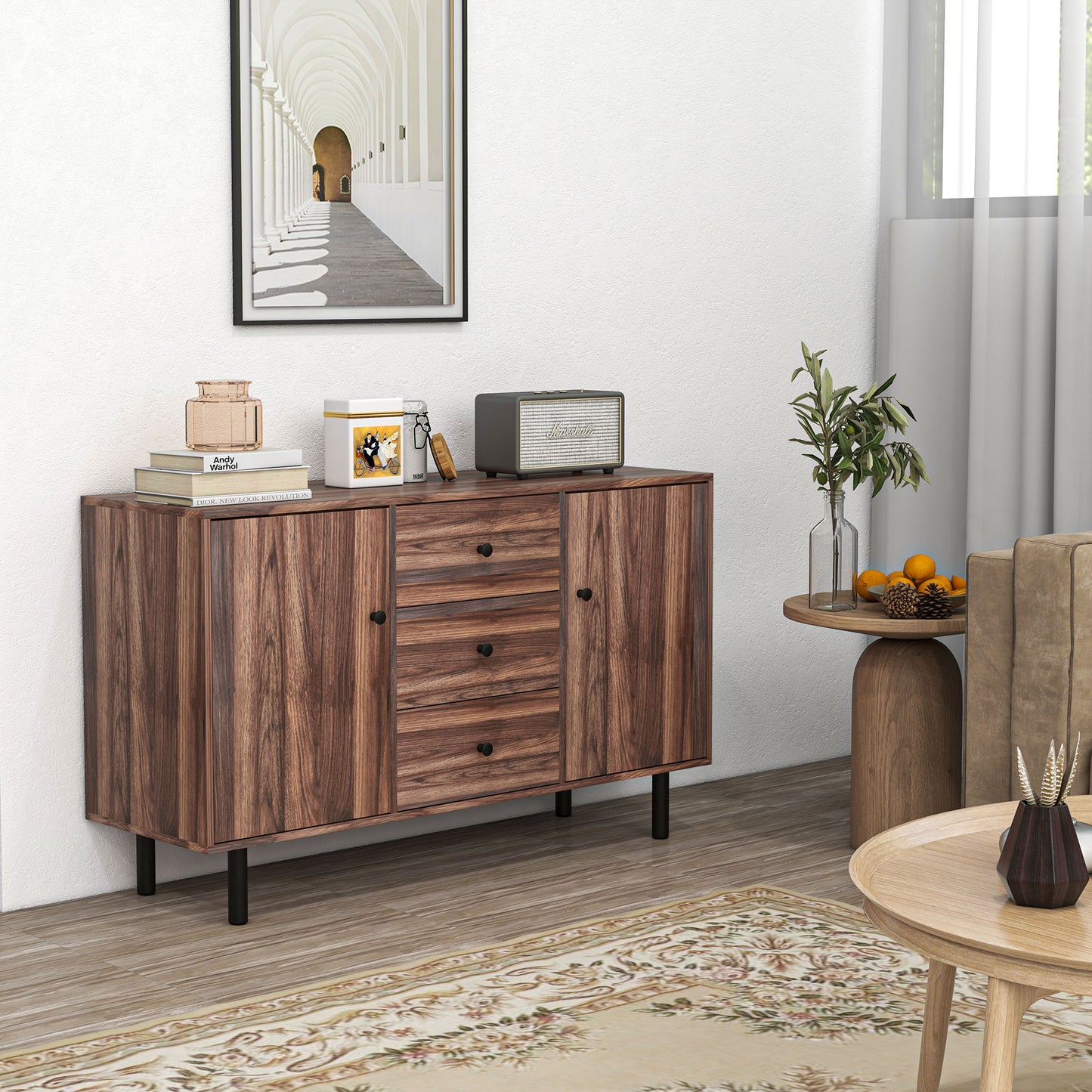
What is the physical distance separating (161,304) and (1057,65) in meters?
2.39

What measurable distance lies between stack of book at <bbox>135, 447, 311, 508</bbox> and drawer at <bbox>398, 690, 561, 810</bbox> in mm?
543

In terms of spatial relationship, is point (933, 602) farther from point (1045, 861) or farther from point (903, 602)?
point (1045, 861)

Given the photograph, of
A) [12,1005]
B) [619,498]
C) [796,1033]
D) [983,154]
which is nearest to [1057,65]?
[983,154]

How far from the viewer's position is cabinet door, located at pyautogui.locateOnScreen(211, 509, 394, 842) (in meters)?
3.12

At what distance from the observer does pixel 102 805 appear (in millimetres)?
3367

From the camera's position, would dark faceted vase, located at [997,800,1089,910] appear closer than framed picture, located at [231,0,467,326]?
Yes

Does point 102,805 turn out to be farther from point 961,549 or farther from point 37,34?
point 961,549

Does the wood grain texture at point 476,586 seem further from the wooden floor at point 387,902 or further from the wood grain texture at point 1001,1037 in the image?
the wood grain texture at point 1001,1037

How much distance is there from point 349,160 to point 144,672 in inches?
48.6

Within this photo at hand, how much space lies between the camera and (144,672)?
3.23 metres

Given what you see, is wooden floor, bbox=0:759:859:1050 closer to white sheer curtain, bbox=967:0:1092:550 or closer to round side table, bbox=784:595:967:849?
round side table, bbox=784:595:967:849

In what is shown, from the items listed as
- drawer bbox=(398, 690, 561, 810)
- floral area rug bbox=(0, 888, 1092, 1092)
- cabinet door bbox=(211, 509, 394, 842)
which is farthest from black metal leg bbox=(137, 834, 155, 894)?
floral area rug bbox=(0, 888, 1092, 1092)

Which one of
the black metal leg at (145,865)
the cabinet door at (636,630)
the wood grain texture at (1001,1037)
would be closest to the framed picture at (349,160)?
the cabinet door at (636,630)

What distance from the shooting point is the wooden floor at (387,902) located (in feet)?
9.55
